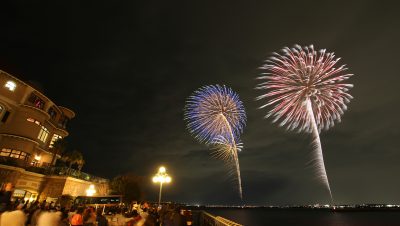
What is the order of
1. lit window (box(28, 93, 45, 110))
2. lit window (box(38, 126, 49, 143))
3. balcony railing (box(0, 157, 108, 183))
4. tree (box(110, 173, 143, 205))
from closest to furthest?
balcony railing (box(0, 157, 108, 183)) → lit window (box(28, 93, 45, 110)) → lit window (box(38, 126, 49, 143)) → tree (box(110, 173, 143, 205))

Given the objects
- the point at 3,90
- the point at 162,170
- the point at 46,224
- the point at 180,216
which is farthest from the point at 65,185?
the point at 46,224

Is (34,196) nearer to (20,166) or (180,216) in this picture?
(20,166)

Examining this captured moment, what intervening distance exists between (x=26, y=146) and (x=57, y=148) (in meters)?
8.80

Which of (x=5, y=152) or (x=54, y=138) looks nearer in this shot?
(x=5, y=152)

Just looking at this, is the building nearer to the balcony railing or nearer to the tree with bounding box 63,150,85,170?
the balcony railing

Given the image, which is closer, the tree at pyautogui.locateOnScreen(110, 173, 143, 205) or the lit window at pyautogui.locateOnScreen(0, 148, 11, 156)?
the lit window at pyautogui.locateOnScreen(0, 148, 11, 156)

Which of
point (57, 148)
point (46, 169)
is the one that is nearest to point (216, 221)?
point (46, 169)

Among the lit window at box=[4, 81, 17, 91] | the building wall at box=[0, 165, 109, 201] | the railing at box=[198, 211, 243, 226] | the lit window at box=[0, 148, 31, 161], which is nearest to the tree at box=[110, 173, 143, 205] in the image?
the building wall at box=[0, 165, 109, 201]

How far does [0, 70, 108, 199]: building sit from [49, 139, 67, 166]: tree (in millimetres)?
1910

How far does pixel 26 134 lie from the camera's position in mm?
33844

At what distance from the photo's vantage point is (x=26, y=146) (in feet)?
110

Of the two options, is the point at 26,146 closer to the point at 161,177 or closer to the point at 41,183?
the point at 41,183

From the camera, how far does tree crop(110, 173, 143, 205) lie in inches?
2122

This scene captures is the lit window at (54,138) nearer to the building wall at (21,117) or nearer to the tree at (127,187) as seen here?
the building wall at (21,117)
